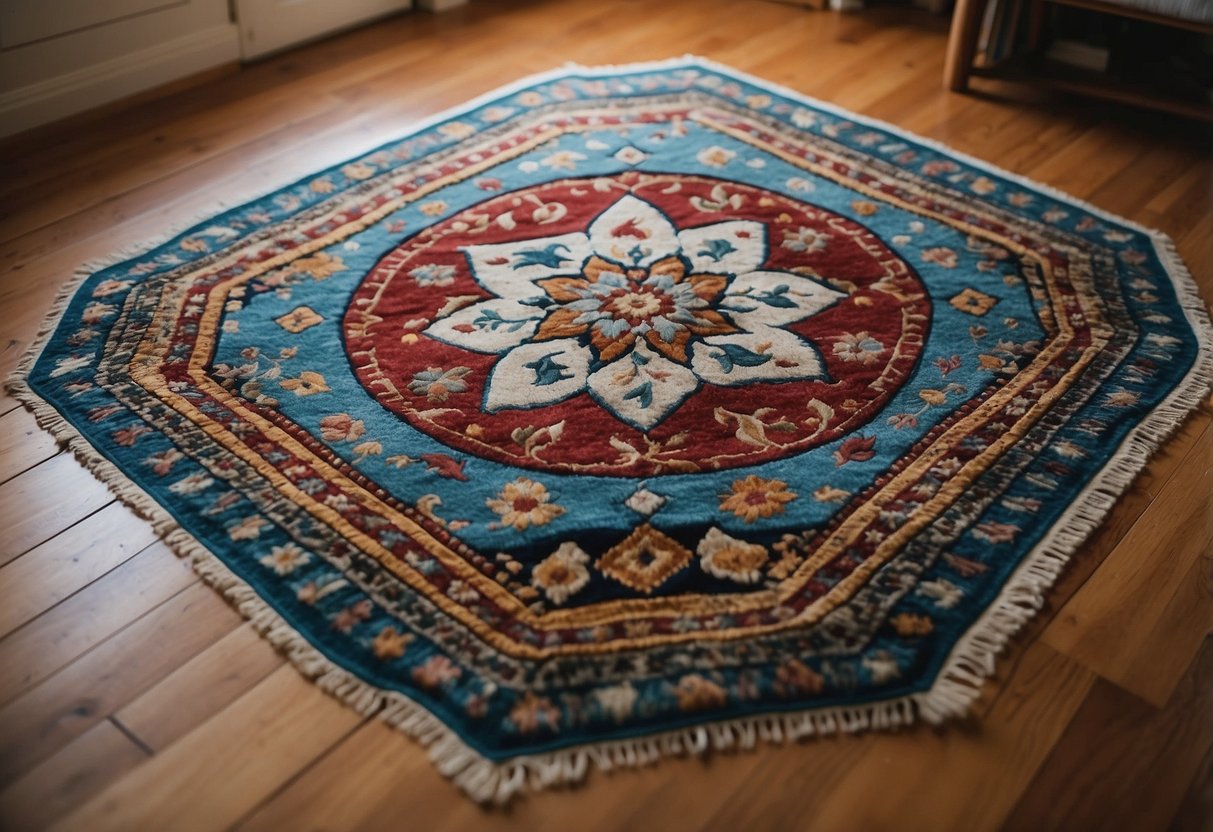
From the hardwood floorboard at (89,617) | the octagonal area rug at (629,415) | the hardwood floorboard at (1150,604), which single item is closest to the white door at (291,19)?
the octagonal area rug at (629,415)

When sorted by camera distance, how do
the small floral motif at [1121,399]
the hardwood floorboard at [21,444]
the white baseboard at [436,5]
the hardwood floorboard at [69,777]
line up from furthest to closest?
the white baseboard at [436,5] → the small floral motif at [1121,399] → the hardwood floorboard at [21,444] → the hardwood floorboard at [69,777]

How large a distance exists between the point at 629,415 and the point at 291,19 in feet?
6.24

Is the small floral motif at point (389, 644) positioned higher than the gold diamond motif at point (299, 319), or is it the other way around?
the gold diamond motif at point (299, 319)

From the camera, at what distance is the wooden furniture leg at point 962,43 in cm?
284

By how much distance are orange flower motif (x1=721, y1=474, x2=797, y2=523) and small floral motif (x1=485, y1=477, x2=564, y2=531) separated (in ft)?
0.87

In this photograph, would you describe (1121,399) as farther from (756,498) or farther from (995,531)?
(756,498)

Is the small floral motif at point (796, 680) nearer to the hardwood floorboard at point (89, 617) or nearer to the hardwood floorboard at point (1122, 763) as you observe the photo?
the hardwood floorboard at point (1122, 763)

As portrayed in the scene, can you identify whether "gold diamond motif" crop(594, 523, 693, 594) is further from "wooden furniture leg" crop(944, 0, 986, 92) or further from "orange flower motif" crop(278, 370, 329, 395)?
"wooden furniture leg" crop(944, 0, 986, 92)

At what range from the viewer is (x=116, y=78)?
8.96 feet

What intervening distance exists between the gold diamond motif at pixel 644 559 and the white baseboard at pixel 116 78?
6.32 feet

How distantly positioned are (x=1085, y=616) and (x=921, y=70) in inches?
78.7

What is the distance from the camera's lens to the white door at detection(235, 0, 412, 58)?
297cm

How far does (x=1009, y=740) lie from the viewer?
53.7 inches

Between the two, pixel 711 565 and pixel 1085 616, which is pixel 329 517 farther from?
pixel 1085 616
